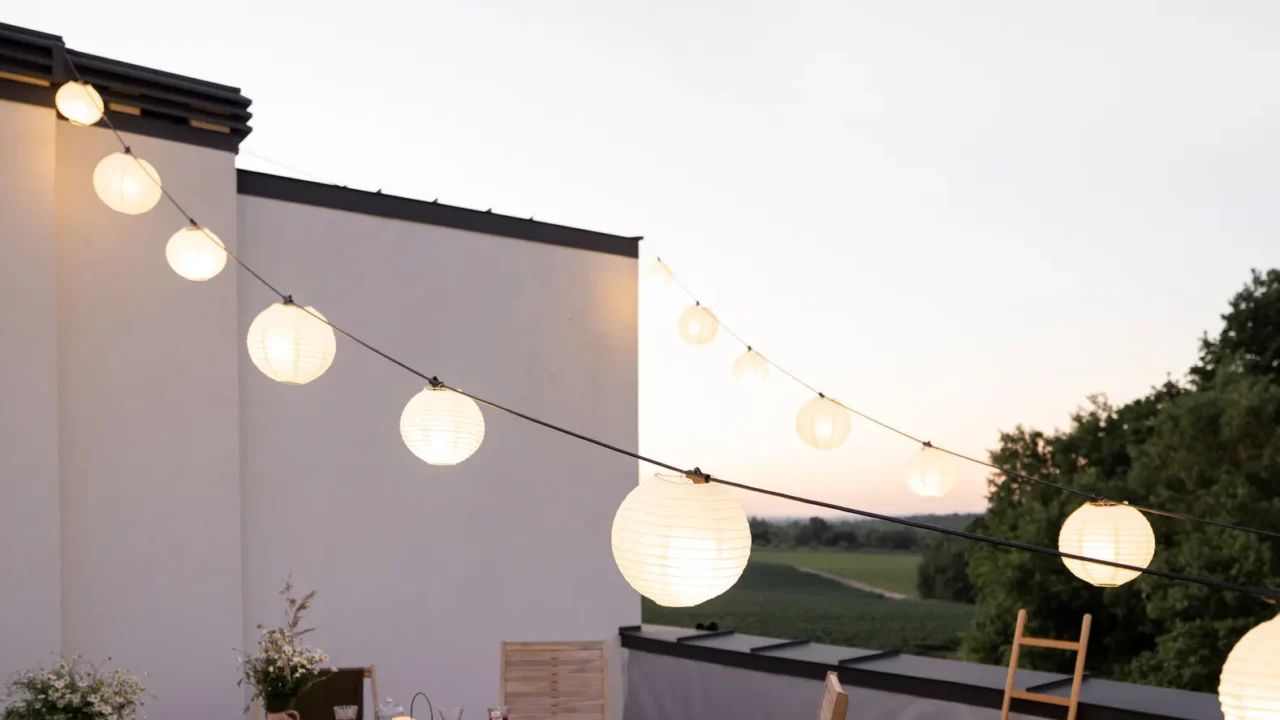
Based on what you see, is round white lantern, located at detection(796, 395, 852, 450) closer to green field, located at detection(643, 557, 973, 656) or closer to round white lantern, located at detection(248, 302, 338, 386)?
round white lantern, located at detection(248, 302, 338, 386)

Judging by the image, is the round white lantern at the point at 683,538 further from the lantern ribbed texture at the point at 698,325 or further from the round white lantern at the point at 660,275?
the round white lantern at the point at 660,275

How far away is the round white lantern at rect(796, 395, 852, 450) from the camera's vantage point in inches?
189

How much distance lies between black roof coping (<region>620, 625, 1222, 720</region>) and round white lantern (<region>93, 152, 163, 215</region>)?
3.27 metres

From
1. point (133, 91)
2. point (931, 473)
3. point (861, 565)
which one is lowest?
point (861, 565)

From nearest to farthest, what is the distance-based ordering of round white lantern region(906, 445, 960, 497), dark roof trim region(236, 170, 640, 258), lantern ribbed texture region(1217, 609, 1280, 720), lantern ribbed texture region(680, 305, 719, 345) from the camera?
lantern ribbed texture region(1217, 609, 1280, 720) → dark roof trim region(236, 170, 640, 258) → round white lantern region(906, 445, 960, 497) → lantern ribbed texture region(680, 305, 719, 345)

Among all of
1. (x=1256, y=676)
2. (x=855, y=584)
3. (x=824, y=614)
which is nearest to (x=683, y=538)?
(x=1256, y=676)

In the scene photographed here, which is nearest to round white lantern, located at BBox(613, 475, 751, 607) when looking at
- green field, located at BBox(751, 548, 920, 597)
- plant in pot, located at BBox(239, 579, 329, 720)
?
plant in pot, located at BBox(239, 579, 329, 720)

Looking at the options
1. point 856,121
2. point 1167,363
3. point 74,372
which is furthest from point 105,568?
point 1167,363

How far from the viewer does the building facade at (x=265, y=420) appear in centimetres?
413

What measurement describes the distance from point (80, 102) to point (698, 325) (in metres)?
3.10

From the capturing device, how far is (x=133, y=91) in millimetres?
4434

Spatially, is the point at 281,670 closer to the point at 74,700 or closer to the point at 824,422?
the point at 74,700

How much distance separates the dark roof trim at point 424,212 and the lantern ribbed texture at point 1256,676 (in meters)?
4.37

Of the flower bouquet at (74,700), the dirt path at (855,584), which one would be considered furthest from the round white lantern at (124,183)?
the dirt path at (855,584)
